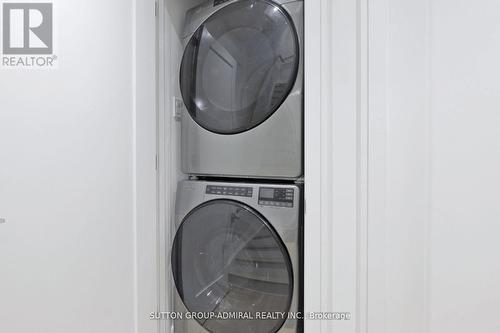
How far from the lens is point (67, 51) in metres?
0.96

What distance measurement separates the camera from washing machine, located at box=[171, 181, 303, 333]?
114 centimetres

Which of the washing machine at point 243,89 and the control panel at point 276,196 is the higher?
the washing machine at point 243,89

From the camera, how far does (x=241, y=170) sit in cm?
127

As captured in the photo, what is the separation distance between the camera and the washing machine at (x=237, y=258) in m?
1.14

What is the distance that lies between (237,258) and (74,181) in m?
0.71
